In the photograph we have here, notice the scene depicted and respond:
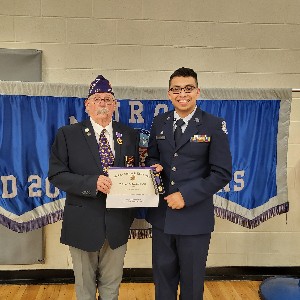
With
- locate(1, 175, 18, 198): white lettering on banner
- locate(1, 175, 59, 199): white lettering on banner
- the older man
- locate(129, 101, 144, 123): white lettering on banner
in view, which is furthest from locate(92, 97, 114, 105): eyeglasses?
locate(1, 175, 18, 198): white lettering on banner

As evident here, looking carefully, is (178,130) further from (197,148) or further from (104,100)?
(104,100)

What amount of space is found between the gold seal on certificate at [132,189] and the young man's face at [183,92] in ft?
1.15

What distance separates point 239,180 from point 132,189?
3.64 ft

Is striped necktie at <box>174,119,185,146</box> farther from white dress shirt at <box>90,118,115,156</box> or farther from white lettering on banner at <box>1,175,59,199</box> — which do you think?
white lettering on banner at <box>1,175,59,199</box>

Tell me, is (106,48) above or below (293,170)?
above

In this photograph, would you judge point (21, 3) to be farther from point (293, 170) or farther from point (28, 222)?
point (293, 170)

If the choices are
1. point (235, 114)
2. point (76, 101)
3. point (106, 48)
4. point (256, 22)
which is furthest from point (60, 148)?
point (256, 22)

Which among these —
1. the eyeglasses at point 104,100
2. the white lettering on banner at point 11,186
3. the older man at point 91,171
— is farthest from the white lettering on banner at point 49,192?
the eyeglasses at point 104,100

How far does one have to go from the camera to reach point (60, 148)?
5.96 ft

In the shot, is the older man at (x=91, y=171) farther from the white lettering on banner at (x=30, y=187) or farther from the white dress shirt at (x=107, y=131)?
the white lettering on banner at (x=30, y=187)

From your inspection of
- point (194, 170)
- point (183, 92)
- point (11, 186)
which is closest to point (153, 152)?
point (194, 170)

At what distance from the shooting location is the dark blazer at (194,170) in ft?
5.75

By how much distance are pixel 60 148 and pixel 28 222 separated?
0.94 m

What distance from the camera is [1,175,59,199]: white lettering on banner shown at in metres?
2.45
